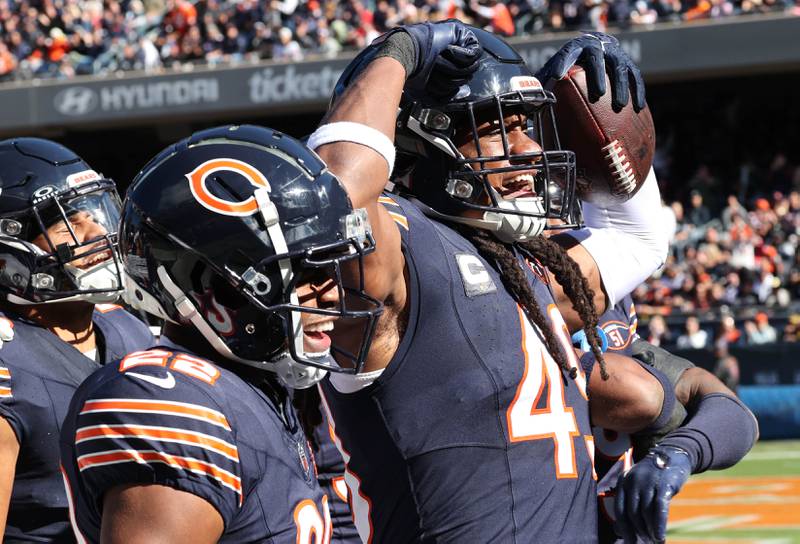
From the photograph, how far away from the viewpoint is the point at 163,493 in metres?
1.82

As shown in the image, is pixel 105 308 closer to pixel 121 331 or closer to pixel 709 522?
pixel 121 331

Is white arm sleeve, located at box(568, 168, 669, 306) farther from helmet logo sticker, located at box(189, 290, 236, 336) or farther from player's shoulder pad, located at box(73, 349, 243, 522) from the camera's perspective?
player's shoulder pad, located at box(73, 349, 243, 522)

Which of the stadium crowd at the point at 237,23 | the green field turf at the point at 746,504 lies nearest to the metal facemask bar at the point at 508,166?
the green field turf at the point at 746,504

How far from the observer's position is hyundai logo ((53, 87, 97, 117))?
19.3m

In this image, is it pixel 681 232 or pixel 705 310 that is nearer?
pixel 705 310

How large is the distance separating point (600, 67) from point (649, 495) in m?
1.07

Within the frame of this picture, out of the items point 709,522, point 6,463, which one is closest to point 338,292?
point 6,463

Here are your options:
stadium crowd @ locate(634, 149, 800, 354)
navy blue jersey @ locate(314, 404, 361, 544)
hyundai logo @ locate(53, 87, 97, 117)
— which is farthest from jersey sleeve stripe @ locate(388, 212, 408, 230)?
hyundai logo @ locate(53, 87, 97, 117)

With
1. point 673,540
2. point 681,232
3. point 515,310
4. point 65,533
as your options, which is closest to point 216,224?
point 515,310

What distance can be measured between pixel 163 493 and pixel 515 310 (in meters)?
0.88

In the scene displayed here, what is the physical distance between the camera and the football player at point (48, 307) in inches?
115

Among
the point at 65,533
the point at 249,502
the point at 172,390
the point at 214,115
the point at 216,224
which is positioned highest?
the point at 216,224

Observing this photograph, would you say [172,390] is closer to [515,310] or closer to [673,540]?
[515,310]

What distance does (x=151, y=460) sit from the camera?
Result: 183cm
